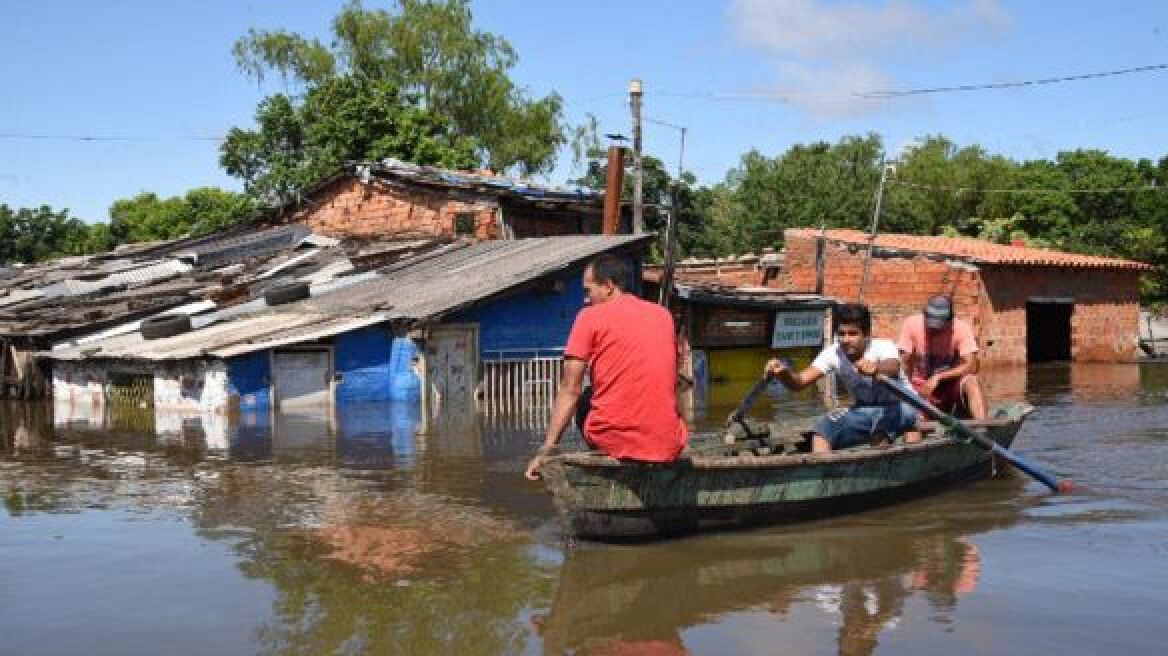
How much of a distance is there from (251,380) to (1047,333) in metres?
24.8

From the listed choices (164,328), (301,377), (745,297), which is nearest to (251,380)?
(301,377)

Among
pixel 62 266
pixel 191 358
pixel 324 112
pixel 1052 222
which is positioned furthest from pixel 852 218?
pixel 191 358

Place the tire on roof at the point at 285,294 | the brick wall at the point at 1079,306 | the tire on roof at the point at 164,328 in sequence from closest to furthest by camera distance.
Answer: the tire on roof at the point at 164,328
the tire on roof at the point at 285,294
the brick wall at the point at 1079,306

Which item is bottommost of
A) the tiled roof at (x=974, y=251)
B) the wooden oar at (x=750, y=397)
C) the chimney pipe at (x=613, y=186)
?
the wooden oar at (x=750, y=397)

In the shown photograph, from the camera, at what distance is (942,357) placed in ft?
36.7

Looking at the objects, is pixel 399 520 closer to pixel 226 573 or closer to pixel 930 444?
pixel 226 573

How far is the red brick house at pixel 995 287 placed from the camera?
29.9m

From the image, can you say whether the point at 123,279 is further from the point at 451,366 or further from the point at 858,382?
the point at 858,382

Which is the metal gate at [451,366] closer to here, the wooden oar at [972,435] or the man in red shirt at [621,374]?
the wooden oar at [972,435]

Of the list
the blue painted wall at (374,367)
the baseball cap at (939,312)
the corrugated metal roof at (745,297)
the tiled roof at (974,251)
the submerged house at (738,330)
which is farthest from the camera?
the tiled roof at (974,251)

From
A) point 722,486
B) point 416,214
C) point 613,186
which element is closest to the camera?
point 722,486

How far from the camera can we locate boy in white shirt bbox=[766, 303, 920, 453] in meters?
8.92

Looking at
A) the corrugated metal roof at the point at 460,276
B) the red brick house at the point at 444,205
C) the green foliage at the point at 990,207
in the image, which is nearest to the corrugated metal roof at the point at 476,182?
the red brick house at the point at 444,205

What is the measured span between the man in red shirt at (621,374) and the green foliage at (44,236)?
44.5 metres
